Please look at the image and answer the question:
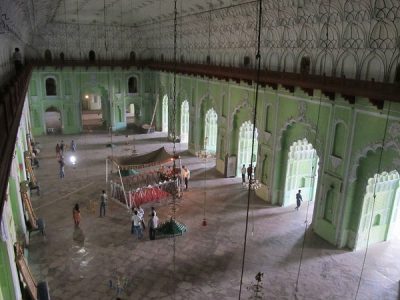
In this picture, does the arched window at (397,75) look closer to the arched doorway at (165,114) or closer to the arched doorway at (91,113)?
the arched doorway at (165,114)

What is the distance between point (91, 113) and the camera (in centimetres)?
2844

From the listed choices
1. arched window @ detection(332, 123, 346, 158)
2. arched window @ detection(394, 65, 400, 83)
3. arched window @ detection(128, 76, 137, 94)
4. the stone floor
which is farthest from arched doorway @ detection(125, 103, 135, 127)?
arched window @ detection(394, 65, 400, 83)

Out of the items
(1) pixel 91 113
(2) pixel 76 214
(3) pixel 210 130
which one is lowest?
(1) pixel 91 113

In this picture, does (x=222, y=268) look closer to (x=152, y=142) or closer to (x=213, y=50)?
(x=213, y=50)

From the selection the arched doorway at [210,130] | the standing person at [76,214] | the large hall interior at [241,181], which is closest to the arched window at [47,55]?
the large hall interior at [241,181]

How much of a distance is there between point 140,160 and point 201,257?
15.5 feet

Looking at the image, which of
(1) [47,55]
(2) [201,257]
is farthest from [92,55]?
(2) [201,257]

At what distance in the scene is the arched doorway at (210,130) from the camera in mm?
16895

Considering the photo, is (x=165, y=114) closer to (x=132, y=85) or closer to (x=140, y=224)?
(x=132, y=85)

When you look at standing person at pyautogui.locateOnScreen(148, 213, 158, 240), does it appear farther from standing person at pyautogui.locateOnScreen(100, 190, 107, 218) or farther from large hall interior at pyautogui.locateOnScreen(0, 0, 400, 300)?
standing person at pyautogui.locateOnScreen(100, 190, 107, 218)

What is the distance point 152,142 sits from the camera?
66.4ft

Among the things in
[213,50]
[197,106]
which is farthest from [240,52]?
[197,106]

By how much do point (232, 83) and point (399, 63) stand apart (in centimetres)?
700

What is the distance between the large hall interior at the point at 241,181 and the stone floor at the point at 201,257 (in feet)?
0.15
